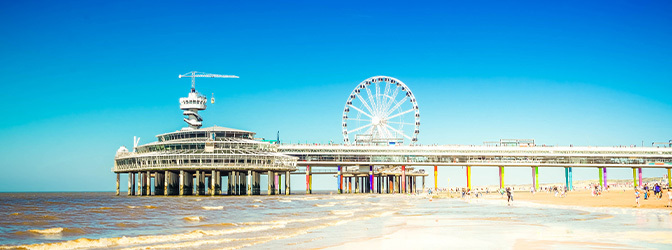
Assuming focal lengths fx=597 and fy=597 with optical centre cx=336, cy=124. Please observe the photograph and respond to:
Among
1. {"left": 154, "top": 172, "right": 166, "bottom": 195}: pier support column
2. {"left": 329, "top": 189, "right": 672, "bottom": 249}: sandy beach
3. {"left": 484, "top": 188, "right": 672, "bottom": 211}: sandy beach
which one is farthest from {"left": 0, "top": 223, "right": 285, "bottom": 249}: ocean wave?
{"left": 154, "top": 172, "right": 166, "bottom": 195}: pier support column

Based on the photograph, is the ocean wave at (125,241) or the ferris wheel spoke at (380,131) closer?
the ocean wave at (125,241)

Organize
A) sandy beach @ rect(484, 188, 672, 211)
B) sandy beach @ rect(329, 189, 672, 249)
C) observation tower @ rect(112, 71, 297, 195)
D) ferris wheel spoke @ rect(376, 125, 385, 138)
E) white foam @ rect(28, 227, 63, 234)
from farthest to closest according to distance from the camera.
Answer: ferris wheel spoke @ rect(376, 125, 385, 138)
observation tower @ rect(112, 71, 297, 195)
sandy beach @ rect(484, 188, 672, 211)
white foam @ rect(28, 227, 63, 234)
sandy beach @ rect(329, 189, 672, 249)

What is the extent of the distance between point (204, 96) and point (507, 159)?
6109cm

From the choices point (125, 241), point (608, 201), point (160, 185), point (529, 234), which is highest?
point (529, 234)

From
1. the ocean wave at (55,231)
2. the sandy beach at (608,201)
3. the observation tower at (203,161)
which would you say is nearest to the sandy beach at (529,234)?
the sandy beach at (608,201)

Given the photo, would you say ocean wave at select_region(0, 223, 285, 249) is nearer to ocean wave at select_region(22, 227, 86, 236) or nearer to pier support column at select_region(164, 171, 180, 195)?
ocean wave at select_region(22, 227, 86, 236)

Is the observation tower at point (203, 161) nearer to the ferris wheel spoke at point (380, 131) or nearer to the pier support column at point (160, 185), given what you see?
the pier support column at point (160, 185)

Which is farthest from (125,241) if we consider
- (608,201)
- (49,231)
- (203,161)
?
(203,161)

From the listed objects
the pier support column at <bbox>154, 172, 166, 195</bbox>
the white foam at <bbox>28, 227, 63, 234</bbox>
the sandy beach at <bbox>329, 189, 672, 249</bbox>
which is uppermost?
the sandy beach at <bbox>329, 189, 672, 249</bbox>

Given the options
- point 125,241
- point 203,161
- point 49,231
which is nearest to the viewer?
point 125,241

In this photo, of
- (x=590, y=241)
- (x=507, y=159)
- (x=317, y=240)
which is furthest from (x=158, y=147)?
(x=590, y=241)

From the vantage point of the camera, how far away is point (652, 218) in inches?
1168

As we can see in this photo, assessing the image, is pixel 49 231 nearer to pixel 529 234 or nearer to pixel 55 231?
pixel 55 231

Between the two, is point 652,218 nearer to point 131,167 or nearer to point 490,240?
point 490,240
